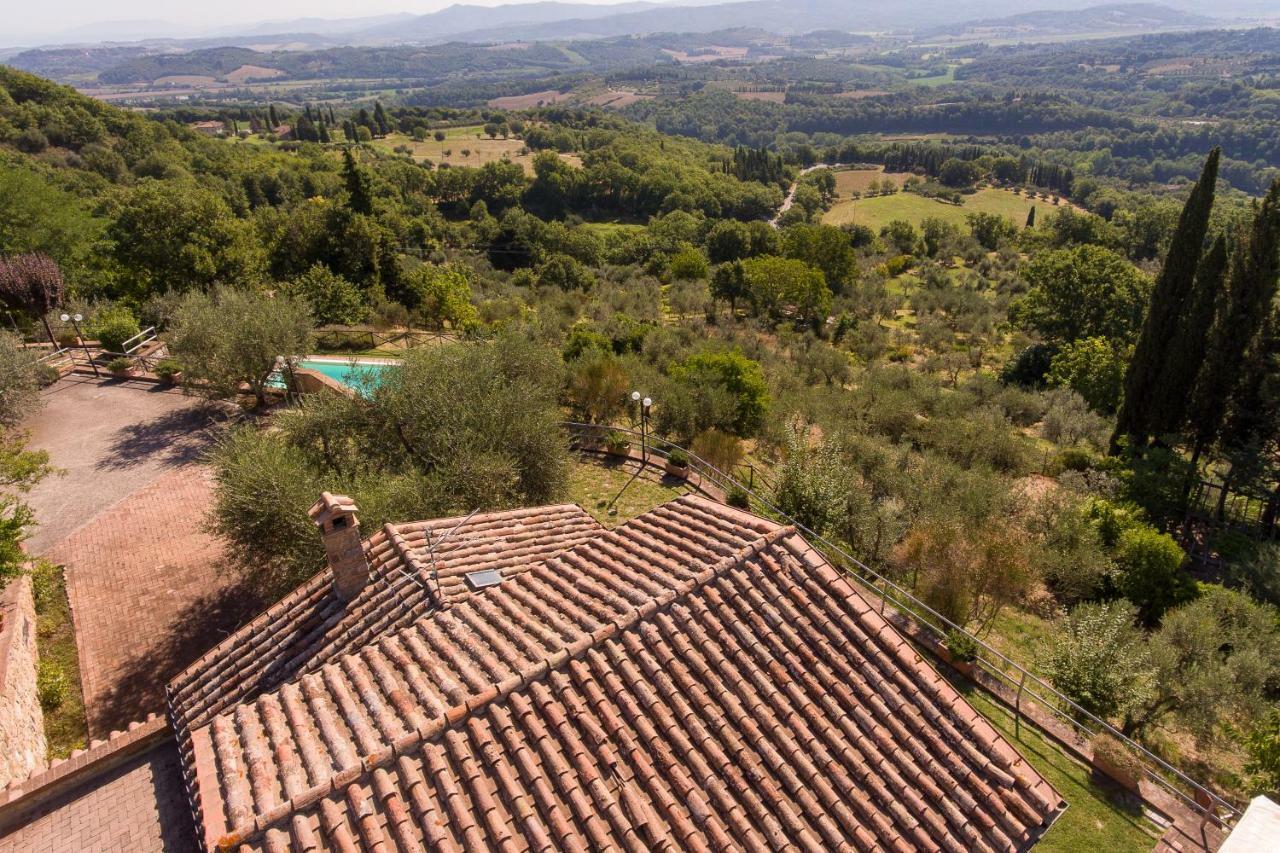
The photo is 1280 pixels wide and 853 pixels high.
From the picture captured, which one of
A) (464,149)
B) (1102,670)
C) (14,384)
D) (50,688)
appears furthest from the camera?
(464,149)

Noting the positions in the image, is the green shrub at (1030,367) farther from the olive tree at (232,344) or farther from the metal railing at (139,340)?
the metal railing at (139,340)

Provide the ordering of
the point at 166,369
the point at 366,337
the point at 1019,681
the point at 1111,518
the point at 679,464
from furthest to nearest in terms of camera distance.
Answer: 1. the point at 366,337
2. the point at 166,369
3. the point at 679,464
4. the point at 1111,518
5. the point at 1019,681

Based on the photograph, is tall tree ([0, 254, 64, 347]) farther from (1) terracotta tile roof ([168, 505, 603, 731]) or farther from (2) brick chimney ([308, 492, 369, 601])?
(2) brick chimney ([308, 492, 369, 601])

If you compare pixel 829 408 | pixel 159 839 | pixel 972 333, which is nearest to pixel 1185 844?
pixel 159 839

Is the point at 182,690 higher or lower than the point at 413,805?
lower

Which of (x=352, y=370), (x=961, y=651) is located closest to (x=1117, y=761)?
(x=961, y=651)

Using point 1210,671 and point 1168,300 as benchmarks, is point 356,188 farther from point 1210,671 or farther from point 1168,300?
point 1210,671

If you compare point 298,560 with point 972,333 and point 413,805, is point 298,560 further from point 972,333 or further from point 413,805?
point 972,333
